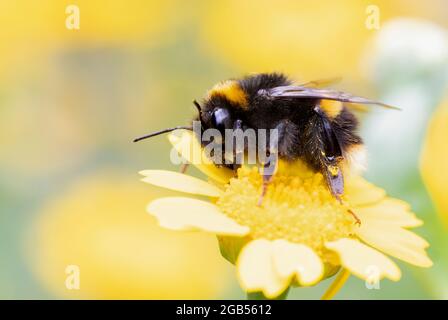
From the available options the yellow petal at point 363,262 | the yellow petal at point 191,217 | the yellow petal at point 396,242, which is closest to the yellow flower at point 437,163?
the yellow petal at point 396,242

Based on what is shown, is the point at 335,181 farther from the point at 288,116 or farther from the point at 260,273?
the point at 260,273

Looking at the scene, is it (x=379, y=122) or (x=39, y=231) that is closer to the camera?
(x=379, y=122)

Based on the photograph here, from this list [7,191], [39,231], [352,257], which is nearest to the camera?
[352,257]

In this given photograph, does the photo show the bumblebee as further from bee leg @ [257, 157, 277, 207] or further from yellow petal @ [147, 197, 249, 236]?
yellow petal @ [147, 197, 249, 236]

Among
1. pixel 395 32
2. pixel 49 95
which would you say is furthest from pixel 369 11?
pixel 49 95

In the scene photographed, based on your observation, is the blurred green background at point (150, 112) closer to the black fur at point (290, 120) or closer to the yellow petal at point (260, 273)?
the black fur at point (290, 120)
